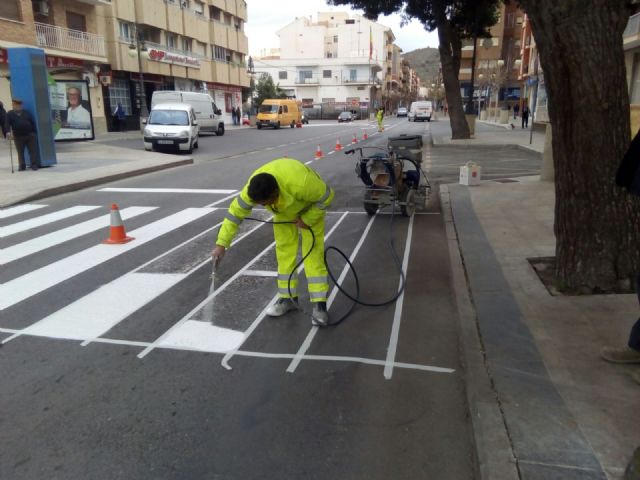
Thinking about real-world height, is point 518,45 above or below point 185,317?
above

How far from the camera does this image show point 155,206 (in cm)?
1088

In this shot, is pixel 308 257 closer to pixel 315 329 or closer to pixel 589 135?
pixel 315 329

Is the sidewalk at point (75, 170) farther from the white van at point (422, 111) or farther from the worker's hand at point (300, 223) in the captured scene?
the white van at point (422, 111)

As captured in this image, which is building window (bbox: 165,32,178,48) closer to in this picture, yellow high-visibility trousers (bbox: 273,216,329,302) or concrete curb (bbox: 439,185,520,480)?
yellow high-visibility trousers (bbox: 273,216,329,302)

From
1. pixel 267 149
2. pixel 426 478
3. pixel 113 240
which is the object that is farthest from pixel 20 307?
pixel 267 149

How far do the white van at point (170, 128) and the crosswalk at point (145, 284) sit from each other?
12.5 m

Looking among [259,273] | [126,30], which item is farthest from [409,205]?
[126,30]

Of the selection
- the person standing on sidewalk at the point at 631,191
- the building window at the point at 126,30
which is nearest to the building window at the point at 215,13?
the building window at the point at 126,30

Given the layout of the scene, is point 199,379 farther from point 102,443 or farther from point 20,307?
point 20,307

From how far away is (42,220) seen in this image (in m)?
9.59

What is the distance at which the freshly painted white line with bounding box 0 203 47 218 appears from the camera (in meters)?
10.2

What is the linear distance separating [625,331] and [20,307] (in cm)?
556

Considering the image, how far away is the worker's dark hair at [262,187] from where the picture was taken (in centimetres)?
430

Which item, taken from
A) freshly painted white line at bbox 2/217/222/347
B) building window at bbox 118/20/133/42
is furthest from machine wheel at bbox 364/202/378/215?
building window at bbox 118/20/133/42
